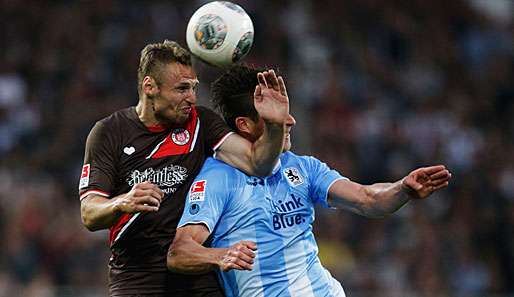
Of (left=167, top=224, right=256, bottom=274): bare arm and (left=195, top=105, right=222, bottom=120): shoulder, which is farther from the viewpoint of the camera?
(left=195, top=105, right=222, bottom=120): shoulder

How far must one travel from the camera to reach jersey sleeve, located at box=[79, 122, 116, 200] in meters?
5.95

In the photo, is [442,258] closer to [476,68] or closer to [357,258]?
[357,258]

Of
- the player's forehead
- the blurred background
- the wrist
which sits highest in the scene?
the player's forehead

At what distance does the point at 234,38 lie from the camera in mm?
6352

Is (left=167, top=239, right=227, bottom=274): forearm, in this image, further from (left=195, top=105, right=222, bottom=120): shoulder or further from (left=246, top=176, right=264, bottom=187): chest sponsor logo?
(left=195, top=105, right=222, bottom=120): shoulder

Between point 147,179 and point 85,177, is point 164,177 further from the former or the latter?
point 85,177

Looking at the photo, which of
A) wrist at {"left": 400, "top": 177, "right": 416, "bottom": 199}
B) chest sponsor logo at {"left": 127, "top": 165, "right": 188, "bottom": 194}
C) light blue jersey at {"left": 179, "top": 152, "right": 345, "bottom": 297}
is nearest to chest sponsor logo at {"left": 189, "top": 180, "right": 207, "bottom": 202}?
light blue jersey at {"left": 179, "top": 152, "right": 345, "bottom": 297}

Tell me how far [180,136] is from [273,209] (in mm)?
699

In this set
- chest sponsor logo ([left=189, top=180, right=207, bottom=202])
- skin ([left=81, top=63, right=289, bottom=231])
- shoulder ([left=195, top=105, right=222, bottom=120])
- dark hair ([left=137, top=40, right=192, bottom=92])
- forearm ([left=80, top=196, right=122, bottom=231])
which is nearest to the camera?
skin ([left=81, top=63, right=289, bottom=231])

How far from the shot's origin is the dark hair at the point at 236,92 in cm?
622

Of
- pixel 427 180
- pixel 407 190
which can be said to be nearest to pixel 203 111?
pixel 407 190

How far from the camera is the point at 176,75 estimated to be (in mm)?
6152

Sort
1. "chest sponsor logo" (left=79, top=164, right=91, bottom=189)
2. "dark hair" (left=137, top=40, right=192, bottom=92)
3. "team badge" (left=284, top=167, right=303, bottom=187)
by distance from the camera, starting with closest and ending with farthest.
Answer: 1. "chest sponsor logo" (left=79, top=164, right=91, bottom=189)
2. "team badge" (left=284, top=167, right=303, bottom=187)
3. "dark hair" (left=137, top=40, right=192, bottom=92)

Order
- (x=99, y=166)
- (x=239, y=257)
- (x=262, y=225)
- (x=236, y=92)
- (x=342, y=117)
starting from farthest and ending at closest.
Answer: (x=342, y=117) → (x=236, y=92) → (x=99, y=166) → (x=262, y=225) → (x=239, y=257)
